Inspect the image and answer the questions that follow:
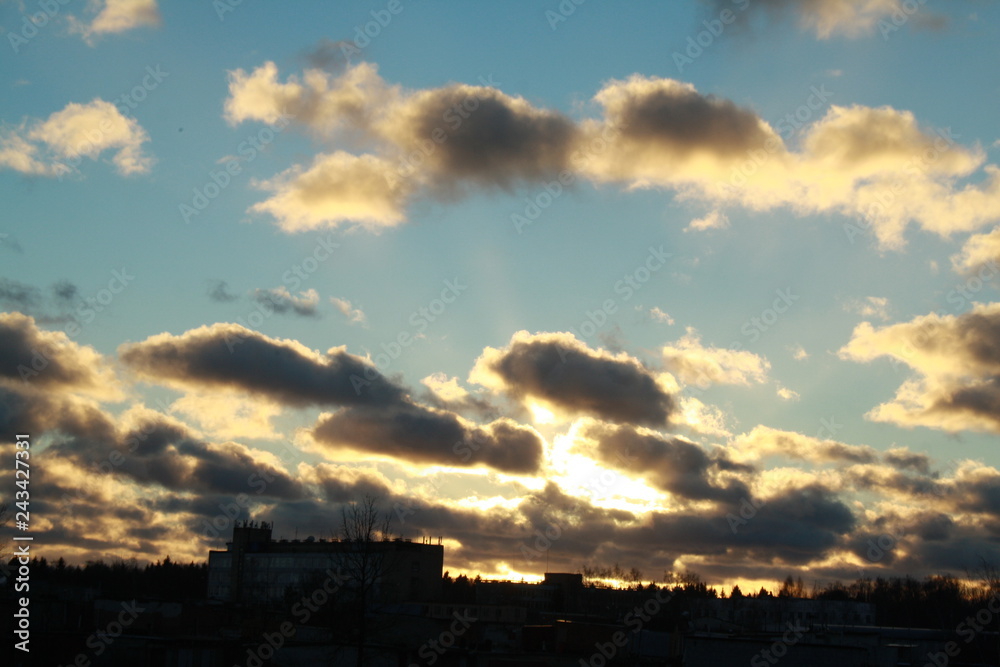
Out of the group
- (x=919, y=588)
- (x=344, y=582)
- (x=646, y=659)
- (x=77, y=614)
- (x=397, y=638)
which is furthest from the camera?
(x=919, y=588)

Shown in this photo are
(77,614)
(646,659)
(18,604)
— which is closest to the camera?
(18,604)

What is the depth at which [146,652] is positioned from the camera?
5866cm

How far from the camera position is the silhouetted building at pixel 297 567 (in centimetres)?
13362

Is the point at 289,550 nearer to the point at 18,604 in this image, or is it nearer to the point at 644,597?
the point at 644,597

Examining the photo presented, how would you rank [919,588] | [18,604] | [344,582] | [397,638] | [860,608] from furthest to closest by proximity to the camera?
[919,588]
[860,608]
[344,582]
[397,638]
[18,604]

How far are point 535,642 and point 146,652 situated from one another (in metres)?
27.0

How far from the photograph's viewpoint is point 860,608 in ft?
470

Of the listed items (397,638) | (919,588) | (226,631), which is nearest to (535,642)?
(397,638)

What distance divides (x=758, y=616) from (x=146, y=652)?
4570 inches

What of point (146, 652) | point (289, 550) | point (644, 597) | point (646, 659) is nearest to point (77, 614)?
point (146, 652)

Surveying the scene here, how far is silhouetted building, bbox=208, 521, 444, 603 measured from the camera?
134 m

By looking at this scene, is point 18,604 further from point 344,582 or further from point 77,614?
point 344,582

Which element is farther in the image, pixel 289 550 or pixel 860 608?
pixel 289 550

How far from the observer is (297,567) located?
152 m
